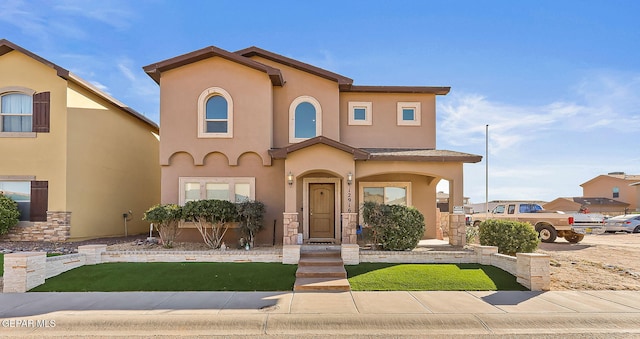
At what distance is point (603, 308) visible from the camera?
7.29 meters

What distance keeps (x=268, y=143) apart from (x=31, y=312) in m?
8.09

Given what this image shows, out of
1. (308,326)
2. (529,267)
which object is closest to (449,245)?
(529,267)

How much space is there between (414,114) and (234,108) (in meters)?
7.06

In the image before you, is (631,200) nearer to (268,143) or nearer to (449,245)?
(449,245)

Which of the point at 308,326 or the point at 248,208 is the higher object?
the point at 248,208

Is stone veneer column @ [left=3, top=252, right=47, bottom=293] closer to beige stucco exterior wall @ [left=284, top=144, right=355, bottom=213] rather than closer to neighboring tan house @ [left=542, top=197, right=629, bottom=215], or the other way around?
beige stucco exterior wall @ [left=284, top=144, right=355, bottom=213]

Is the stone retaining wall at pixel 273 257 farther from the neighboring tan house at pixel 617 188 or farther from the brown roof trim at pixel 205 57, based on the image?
the neighboring tan house at pixel 617 188

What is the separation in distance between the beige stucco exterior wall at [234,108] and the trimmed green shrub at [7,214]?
556cm

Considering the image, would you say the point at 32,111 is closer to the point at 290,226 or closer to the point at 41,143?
the point at 41,143

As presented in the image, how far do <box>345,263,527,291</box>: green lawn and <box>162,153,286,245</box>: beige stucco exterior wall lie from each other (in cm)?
429

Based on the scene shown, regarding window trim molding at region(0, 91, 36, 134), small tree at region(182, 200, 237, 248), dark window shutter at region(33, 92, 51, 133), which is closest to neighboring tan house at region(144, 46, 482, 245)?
small tree at region(182, 200, 237, 248)

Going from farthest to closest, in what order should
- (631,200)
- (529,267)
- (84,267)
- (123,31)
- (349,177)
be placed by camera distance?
(631,200) < (123,31) < (349,177) < (84,267) < (529,267)

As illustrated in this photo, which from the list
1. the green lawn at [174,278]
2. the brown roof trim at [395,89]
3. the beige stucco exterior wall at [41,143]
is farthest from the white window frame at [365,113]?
the beige stucco exterior wall at [41,143]

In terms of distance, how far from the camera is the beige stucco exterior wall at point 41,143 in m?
13.6
